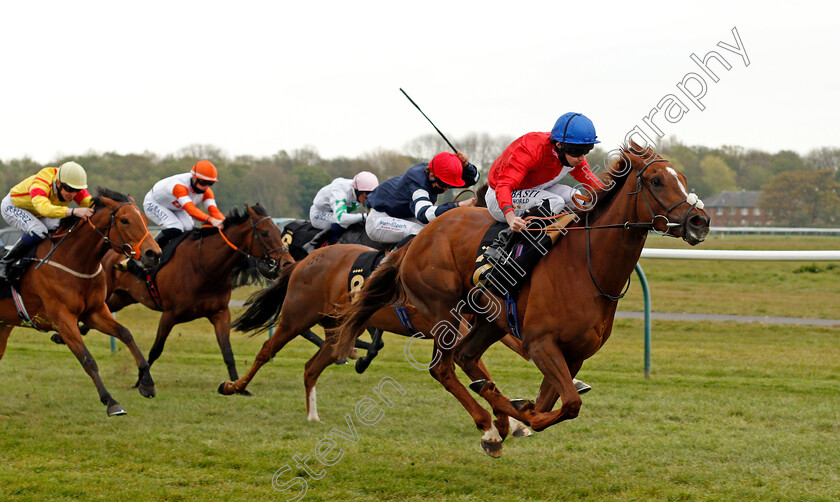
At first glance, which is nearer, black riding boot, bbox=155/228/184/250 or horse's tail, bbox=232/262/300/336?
horse's tail, bbox=232/262/300/336

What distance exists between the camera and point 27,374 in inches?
326

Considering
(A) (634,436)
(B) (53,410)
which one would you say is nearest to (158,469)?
(B) (53,410)

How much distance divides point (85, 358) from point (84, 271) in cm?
82

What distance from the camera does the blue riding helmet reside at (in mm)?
4410

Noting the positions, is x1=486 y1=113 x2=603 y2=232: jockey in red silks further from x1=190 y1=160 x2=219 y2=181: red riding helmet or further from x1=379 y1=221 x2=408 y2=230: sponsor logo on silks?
x1=190 y1=160 x2=219 y2=181: red riding helmet

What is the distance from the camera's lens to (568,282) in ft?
13.9

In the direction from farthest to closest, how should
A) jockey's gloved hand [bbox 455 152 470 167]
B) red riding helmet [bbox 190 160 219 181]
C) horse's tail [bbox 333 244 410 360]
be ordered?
red riding helmet [bbox 190 160 219 181] < jockey's gloved hand [bbox 455 152 470 167] < horse's tail [bbox 333 244 410 360]

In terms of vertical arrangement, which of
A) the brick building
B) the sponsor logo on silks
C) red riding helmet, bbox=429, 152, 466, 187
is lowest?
the brick building

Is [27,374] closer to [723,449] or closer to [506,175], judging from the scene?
[506,175]

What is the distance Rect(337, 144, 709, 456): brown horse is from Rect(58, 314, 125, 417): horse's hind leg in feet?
8.85

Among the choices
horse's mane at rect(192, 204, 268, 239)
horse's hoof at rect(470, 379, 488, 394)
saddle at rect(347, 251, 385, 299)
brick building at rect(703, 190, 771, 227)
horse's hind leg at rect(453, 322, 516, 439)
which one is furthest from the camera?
brick building at rect(703, 190, 771, 227)

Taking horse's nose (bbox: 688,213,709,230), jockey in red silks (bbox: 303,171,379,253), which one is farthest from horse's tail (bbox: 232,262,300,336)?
horse's nose (bbox: 688,213,709,230)

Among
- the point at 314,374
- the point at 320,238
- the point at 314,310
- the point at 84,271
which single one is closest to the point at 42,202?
the point at 84,271

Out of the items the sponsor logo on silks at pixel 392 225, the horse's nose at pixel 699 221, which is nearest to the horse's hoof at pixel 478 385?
the horse's nose at pixel 699 221
